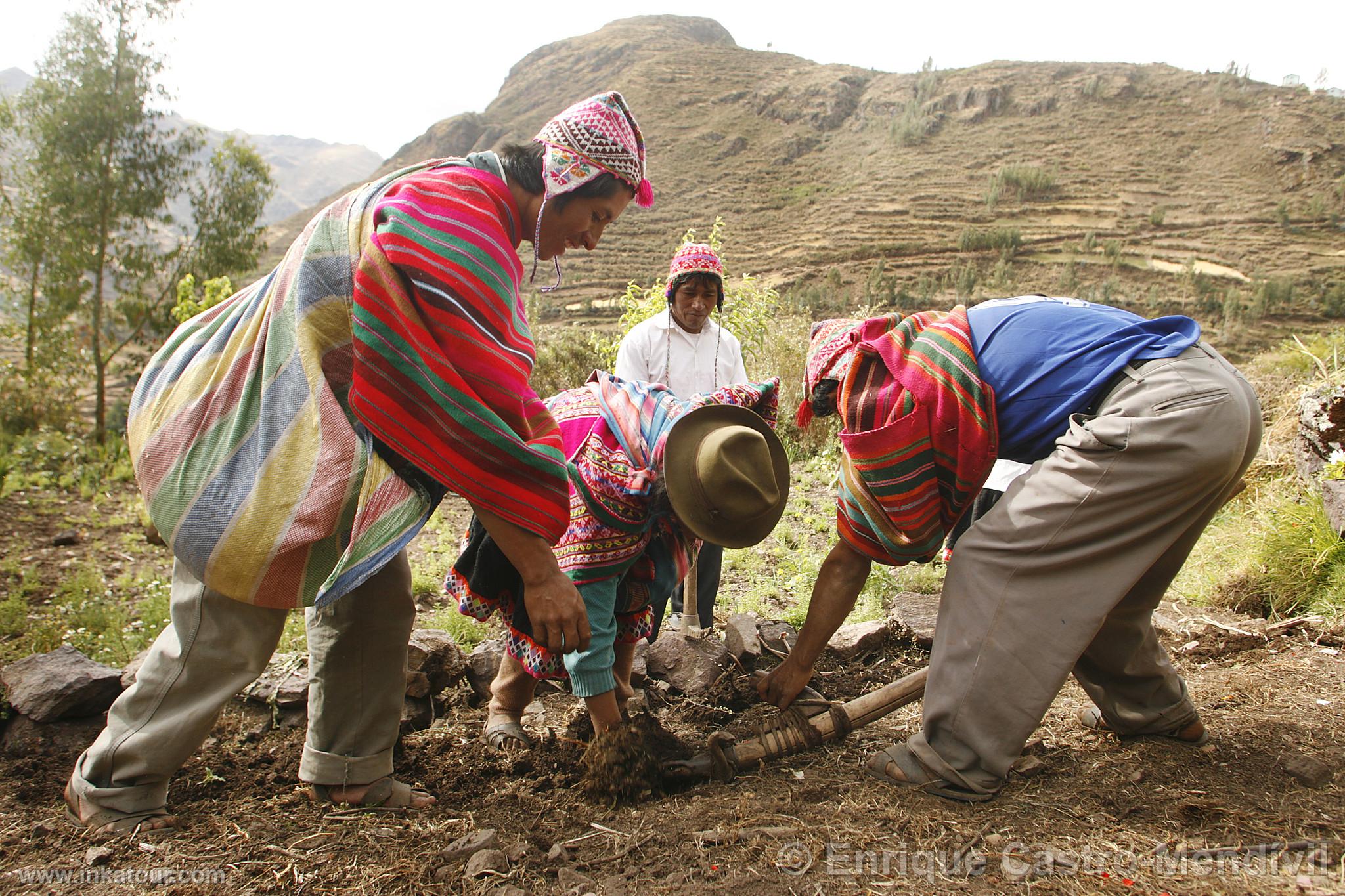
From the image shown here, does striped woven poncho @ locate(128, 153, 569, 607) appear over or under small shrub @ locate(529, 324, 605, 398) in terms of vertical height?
over

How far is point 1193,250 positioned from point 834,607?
1292 inches

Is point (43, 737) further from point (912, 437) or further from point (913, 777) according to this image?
point (912, 437)

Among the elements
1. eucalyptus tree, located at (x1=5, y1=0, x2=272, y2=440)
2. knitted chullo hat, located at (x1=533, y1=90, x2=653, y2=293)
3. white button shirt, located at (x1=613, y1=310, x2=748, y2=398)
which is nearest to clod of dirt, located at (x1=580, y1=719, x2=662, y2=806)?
knitted chullo hat, located at (x1=533, y1=90, x2=653, y2=293)

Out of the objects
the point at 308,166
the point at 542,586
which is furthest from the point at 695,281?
the point at 308,166

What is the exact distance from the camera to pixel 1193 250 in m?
27.8

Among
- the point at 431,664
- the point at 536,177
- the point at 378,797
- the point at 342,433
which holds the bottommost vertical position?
the point at 431,664

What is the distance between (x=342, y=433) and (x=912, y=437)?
1.44 metres

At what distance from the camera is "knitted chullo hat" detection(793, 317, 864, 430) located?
224cm

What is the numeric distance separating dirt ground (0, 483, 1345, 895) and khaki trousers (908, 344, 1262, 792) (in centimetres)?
25

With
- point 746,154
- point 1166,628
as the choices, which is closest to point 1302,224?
point 746,154

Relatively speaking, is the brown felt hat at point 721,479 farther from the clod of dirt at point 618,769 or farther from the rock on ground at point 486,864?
the rock on ground at point 486,864

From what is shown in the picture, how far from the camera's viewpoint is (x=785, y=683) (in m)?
2.40

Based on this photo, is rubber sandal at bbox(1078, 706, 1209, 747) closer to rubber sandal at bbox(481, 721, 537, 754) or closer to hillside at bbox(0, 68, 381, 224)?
rubber sandal at bbox(481, 721, 537, 754)

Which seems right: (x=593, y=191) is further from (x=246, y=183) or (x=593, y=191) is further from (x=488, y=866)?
(x=246, y=183)
